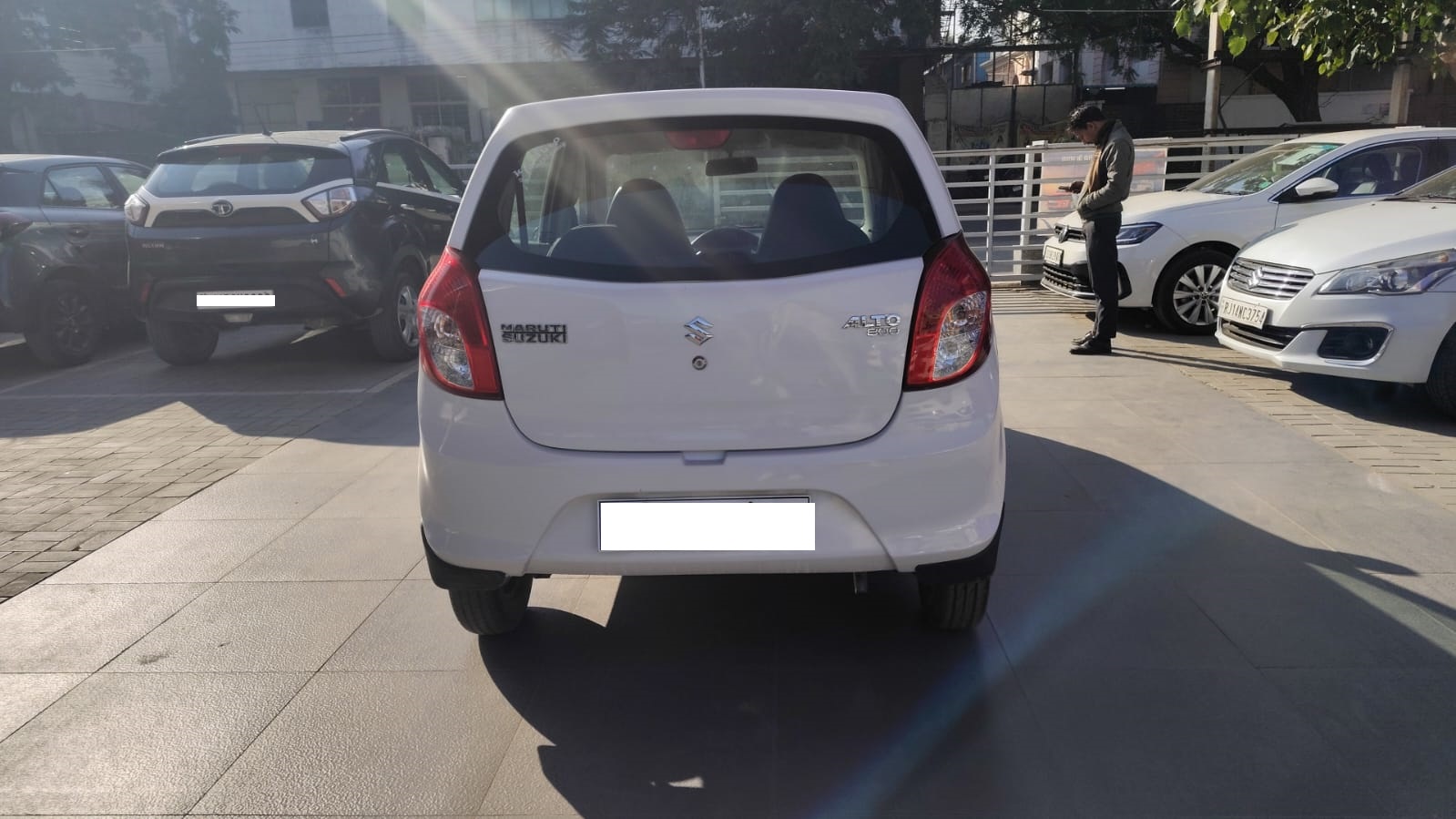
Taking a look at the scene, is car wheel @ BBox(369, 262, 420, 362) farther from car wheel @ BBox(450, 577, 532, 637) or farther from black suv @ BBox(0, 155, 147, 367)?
car wheel @ BBox(450, 577, 532, 637)

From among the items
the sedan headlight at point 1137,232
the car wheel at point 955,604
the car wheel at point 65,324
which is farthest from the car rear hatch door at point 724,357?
the car wheel at point 65,324

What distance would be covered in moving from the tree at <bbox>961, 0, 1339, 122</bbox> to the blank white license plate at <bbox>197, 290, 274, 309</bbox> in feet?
78.9

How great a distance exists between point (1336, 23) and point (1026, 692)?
5.75 metres

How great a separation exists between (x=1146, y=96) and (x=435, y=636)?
3442 cm

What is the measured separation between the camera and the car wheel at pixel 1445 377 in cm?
555

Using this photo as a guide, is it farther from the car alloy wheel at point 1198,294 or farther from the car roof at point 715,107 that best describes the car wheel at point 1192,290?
the car roof at point 715,107

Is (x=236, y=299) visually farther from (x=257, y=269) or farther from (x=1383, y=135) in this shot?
(x=1383, y=135)

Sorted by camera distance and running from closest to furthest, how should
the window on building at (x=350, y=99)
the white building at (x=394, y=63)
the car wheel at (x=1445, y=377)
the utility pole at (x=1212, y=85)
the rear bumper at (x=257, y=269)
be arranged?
the car wheel at (x=1445, y=377) < the rear bumper at (x=257, y=269) < the utility pole at (x=1212, y=85) < the white building at (x=394, y=63) < the window on building at (x=350, y=99)

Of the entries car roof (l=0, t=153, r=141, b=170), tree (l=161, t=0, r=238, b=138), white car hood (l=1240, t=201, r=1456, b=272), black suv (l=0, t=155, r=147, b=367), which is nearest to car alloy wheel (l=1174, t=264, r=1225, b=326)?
white car hood (l=1240, t=201, r=1456, b=272)

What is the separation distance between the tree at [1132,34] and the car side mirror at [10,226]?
2464 cm

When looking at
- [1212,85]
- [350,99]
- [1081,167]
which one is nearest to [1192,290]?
[1081,167]

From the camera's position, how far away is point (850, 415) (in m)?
2.74

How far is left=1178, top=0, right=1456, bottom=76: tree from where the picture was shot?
6352mm

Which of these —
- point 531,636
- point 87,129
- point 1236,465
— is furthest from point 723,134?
point 87,129
